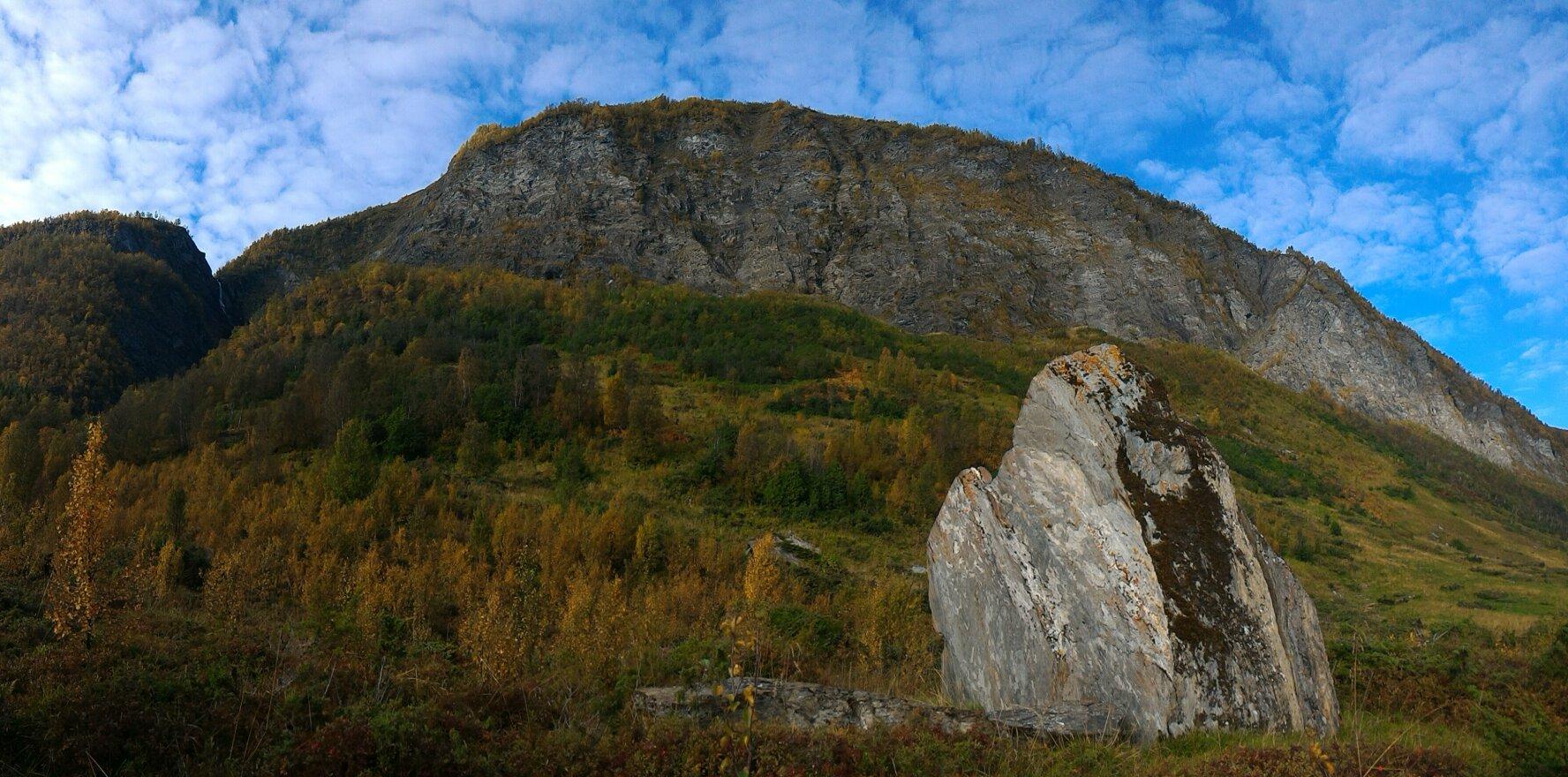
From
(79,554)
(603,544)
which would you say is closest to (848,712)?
(79,554)

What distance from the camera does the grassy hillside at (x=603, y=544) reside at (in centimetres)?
558

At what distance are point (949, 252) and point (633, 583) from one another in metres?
66.0

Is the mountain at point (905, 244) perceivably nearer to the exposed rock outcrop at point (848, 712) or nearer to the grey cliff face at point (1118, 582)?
the grey cliff face at point (1118, 582)

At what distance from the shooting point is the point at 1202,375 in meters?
67.1

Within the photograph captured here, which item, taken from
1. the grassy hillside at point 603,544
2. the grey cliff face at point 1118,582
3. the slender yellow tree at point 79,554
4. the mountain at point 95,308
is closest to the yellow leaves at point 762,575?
the grassy hillside at point 603,544

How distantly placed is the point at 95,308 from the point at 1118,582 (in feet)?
265

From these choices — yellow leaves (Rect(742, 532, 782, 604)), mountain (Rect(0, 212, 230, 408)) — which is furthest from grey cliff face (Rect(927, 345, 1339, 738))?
mountain (Rect(0, 212, 230, 408))

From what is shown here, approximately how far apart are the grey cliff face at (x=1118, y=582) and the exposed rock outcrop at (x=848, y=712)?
0.38 meters

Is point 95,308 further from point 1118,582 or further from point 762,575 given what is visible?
point 1118,582

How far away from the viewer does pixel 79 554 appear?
7973mm

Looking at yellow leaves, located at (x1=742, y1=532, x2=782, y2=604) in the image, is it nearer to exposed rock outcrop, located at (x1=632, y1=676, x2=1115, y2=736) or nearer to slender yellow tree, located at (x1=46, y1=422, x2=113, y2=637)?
exposed rock outcrop, located at (x1=632, y1=676, x2=1115, y2=736)

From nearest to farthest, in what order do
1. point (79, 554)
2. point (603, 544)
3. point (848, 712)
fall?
1. point (848, 712)
2. point (79, 554)
3. point (603, 544)

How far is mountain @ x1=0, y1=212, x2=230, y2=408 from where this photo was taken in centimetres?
5225

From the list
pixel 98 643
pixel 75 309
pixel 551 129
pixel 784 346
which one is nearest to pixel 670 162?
pixel 551 129
